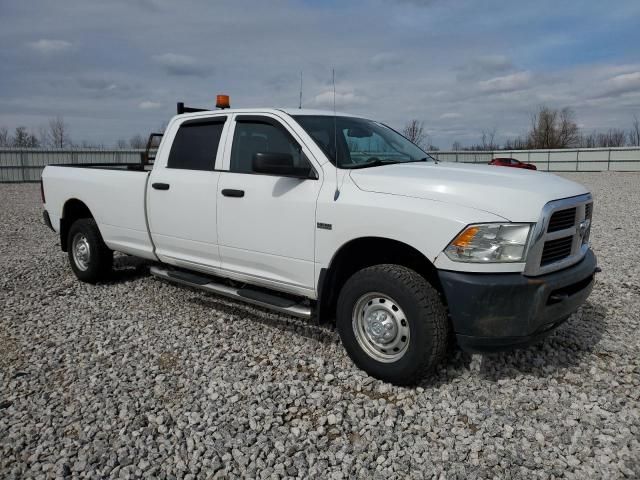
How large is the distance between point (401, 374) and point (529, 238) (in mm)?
1241

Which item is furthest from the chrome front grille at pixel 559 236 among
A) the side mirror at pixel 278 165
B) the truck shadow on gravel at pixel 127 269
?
the truck shadow on gravel at pixel 127 269

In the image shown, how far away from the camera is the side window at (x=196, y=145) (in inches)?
180

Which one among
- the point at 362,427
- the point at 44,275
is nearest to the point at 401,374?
the point at 362,427

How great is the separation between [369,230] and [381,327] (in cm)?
69

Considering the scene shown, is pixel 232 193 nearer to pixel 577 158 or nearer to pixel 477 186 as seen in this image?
pixel 477 186

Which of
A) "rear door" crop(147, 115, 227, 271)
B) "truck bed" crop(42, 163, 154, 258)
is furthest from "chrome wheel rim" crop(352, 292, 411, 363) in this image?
"truck bed" crop(42, 163, 154, 258)

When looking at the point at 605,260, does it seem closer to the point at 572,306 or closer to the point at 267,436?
the point at 572,306

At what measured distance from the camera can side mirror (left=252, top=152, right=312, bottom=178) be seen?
3.54 meters

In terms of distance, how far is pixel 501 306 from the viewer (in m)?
3.00

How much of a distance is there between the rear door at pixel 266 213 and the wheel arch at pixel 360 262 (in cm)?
16

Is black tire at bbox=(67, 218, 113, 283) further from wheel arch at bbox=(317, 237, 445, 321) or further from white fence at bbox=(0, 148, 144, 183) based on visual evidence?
white fence at bbox=(0, 148, 144, 183)

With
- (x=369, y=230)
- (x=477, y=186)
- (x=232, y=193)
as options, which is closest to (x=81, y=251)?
(x=232, y=193)

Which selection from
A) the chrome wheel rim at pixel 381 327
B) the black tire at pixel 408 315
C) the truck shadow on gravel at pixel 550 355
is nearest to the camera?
the black tire at pixel 408 315

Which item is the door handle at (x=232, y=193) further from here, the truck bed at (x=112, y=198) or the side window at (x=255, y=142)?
the truck bed at (x=112, y=198)
